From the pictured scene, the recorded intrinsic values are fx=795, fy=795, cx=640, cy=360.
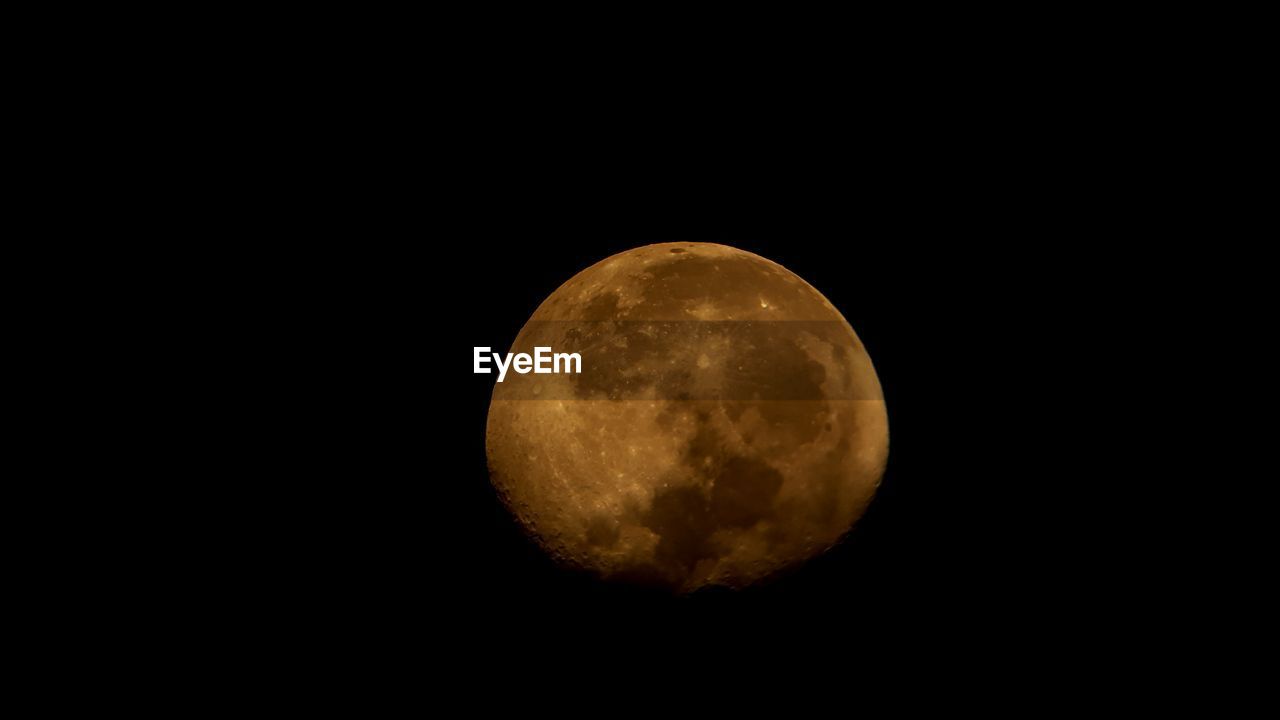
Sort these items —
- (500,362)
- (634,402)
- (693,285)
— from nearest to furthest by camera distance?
(634,402)
(693,285)
(500,362)

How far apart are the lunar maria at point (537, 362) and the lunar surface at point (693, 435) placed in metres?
0.04

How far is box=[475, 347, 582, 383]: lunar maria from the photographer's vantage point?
13.6ft

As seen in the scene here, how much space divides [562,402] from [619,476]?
1.62 feet

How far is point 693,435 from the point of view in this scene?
388 cm

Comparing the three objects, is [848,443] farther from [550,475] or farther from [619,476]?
[550,475]

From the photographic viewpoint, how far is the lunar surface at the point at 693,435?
3900mm

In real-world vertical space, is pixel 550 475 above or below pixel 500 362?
below

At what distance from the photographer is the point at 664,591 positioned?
4.09 meters

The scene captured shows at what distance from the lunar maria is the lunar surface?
38 mm

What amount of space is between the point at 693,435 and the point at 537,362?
3.32 feet

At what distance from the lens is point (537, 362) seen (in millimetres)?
4352

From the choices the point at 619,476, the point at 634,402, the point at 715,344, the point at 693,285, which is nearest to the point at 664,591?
the point at 619,476

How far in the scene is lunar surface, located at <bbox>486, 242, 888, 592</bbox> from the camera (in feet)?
12.8

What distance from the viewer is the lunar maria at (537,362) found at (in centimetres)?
416
